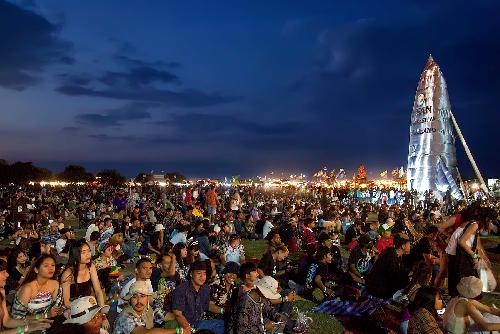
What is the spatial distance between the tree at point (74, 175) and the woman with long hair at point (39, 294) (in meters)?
124

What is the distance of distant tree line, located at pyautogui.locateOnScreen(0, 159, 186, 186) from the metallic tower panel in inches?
2581

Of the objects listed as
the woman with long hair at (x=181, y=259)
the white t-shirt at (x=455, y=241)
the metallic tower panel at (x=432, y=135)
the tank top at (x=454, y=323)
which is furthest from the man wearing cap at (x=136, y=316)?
the metallic tower panel at (x=432, y=135)

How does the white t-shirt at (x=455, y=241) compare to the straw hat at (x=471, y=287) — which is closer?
the straw hat at (x=471, y=287)

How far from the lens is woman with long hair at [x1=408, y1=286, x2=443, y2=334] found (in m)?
4.87

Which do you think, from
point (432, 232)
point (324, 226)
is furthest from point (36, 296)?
point (324, 226)

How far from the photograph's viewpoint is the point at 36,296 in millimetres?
5496

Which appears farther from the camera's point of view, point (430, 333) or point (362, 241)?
point (362, 241)

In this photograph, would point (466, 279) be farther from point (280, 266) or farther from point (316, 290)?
point (280, 266)

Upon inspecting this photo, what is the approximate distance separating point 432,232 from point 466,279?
6.16 meters

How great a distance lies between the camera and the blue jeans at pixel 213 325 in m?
6.03

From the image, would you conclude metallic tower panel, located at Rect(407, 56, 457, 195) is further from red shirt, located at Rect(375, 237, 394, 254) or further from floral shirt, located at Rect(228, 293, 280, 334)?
floral shirt, located at Rect(228, 293, 280, 334)

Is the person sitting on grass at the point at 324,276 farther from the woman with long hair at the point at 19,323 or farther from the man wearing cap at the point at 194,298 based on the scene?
the woman with long hair at the point at 19,323

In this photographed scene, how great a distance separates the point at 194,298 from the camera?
19.7 feet

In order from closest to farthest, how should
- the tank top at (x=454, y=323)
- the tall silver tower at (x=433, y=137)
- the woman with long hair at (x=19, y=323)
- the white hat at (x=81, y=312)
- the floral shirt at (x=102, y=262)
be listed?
the white hat at (x=81, y=312)
the woman with long hair at (x=19, y=323)
the tank top at (x=454, y=323)
the floral shirt at (x=102, y=262)
the tall silver tower at (x=433, y=137)
